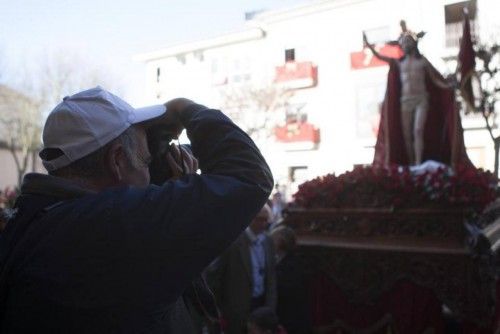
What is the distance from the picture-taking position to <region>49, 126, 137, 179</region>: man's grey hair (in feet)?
3.96

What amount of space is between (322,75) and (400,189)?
73.3 ft

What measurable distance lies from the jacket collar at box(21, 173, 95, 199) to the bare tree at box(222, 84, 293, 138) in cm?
2319

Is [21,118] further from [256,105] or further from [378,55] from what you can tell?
[378,55]

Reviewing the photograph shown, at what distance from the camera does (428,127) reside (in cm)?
548

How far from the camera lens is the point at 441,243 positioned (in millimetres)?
3287

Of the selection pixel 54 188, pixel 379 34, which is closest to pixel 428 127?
pixel 54 188

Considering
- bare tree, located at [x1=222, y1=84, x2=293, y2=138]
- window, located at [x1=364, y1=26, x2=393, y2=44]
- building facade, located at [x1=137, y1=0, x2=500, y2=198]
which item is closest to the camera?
building facade, located at [x1=137, y1=0, x2=500, y2=198]

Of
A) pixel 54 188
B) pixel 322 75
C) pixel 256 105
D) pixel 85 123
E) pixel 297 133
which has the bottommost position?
pixel 297 133

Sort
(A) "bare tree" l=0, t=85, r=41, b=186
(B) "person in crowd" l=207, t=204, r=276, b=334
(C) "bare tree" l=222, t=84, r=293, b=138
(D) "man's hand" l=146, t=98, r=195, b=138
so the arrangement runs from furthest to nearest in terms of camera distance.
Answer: (A) "bare tree" l=0, t=85, r=41, b=186
(C) "bare tree" l=222, t=84, r=293, b=138
(B) "person in crowd" l=207, t=204, r=276, b=334
(D) "man's hand" l=146, t=98, r=195, b=138

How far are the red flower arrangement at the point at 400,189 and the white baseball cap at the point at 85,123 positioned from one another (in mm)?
2619

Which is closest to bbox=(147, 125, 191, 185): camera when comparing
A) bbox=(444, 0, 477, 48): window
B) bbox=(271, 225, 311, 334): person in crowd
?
bbox=(271, 225, 311, 334): person in crowd

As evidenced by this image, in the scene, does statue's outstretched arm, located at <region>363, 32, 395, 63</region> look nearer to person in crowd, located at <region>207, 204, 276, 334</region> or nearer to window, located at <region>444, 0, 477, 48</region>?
person in crowd, located at <region>207, 204, 276, 334</region>

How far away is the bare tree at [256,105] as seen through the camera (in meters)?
24.7

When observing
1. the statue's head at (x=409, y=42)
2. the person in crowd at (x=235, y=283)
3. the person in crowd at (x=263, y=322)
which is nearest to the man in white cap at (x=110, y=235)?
the person in crowd at (x=263, y=322)
